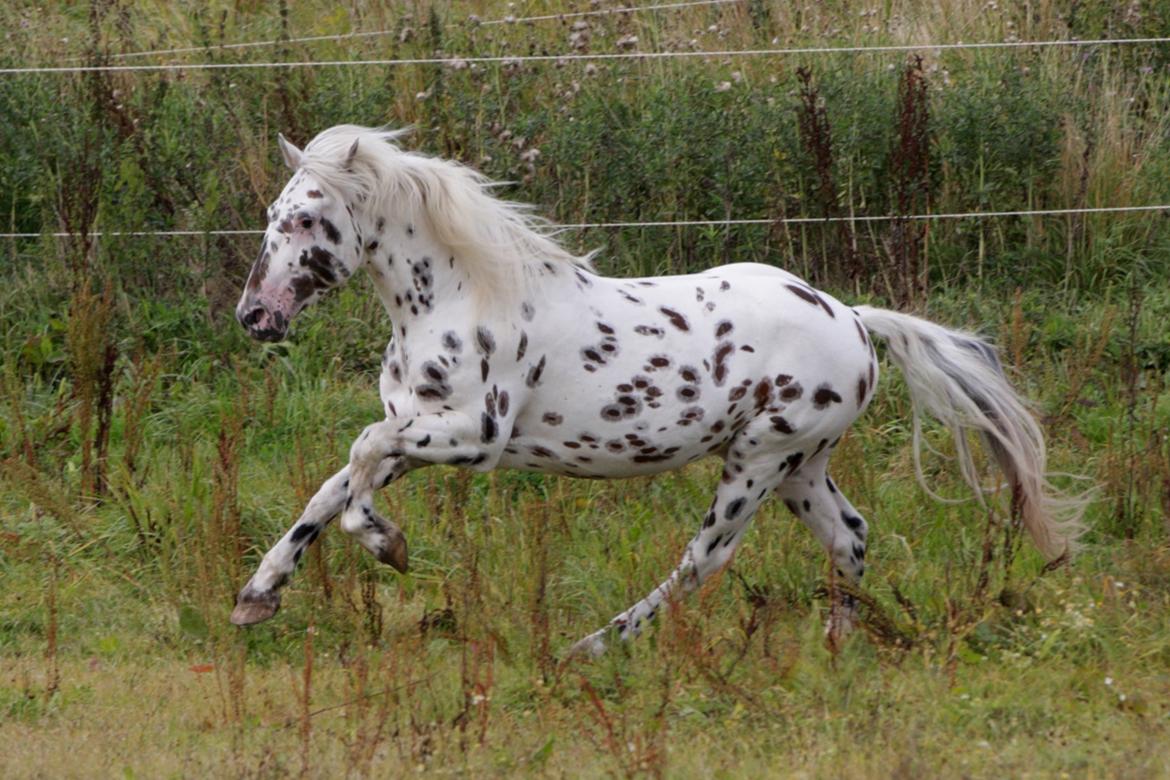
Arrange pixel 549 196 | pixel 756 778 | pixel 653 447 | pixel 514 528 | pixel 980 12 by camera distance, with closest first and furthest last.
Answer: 1. pixel 756 778
2. pixel 653 447
3. pixel 514 528
4. pixel 549 196
5. pixel 980 12

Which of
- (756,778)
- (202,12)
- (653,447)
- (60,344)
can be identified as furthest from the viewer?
(202,12)

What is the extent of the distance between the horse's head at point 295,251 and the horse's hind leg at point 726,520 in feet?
4.92

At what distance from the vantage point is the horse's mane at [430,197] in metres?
5.26

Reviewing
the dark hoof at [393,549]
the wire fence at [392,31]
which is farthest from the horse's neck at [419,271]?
the wire fence at [392,31]

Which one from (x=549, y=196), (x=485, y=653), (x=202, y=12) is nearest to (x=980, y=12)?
(x=549, y=196)

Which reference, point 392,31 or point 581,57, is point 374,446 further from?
point 392,31

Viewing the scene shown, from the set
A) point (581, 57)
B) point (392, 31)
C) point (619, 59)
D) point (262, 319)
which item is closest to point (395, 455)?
point (262, 319)

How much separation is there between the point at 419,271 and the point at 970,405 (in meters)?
2.09

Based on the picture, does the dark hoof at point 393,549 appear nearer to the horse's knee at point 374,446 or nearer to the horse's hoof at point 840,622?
the horse's knee at point 374,446

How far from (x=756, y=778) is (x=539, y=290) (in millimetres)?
1844

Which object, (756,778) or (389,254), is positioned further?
(389,254)

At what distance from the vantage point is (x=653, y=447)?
215 inches

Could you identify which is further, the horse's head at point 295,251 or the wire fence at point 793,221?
the wire fence at point 793,221

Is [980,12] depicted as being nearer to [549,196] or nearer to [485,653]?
[549,196]
